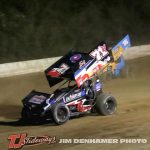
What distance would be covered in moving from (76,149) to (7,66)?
10.9m

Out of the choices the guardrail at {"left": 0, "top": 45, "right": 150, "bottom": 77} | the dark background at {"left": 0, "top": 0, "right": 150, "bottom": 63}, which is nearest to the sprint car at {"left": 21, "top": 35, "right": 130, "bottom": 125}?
the guardrail at {"left": 0, "top": 45, "right": 150, "bottom": 77}

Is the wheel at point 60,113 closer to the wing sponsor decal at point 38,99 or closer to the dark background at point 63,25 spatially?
the wing sponsor decal at point 38,99

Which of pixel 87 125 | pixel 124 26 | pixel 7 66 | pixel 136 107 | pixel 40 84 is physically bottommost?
pixel 87 125

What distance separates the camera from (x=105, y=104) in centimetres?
1239

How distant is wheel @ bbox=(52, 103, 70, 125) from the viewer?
11492mm

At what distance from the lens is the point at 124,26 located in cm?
2645

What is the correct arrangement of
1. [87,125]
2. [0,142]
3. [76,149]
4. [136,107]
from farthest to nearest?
[136,107]
[87,125]
[0,142]
[76,149]

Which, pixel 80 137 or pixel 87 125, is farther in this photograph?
pixel 87 125

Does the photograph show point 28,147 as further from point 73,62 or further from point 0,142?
point 73,62

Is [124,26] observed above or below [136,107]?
above

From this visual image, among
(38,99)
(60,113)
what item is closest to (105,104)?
(60,113)

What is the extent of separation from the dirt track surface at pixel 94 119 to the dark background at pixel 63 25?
14.0ft

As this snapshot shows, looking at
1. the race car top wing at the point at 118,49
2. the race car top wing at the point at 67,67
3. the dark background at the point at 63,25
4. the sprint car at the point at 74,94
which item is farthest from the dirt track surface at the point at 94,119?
the dark background at the point at 63,25

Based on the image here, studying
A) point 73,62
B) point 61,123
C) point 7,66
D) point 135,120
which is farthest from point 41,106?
point 7,66
